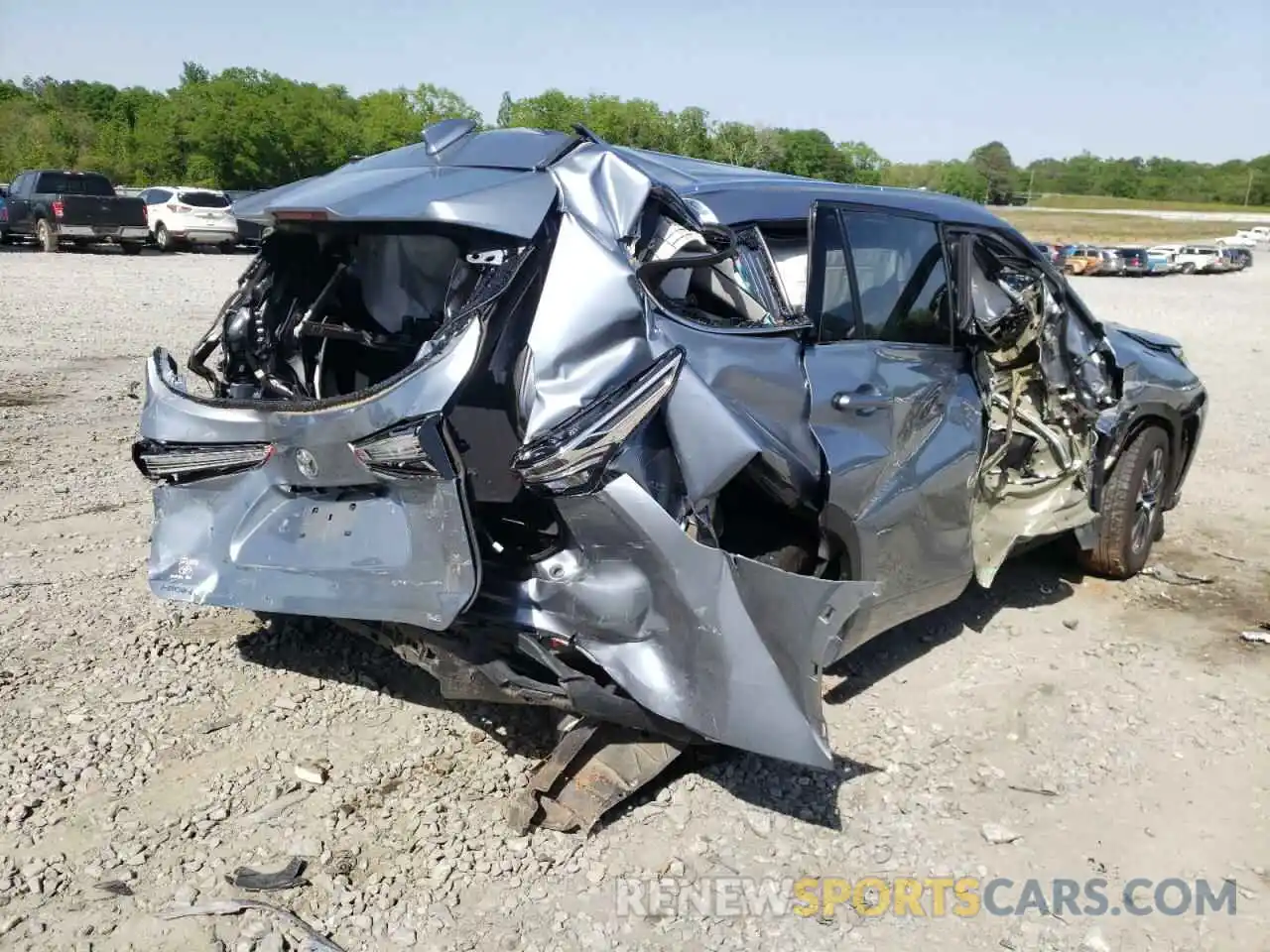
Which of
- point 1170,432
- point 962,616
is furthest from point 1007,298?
point 1170,432

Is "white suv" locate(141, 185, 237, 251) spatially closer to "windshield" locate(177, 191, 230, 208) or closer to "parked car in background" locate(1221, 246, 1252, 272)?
"windshield" locate(177, 191, 230, 208)

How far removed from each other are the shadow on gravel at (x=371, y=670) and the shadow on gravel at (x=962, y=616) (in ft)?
4.03

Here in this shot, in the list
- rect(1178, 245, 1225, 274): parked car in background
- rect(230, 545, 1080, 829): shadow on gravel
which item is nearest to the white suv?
rect(230, 545, 1080, 829): shadow on gravel

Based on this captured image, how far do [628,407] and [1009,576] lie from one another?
3577 millimetres

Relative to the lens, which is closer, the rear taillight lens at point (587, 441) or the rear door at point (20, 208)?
the rear taillight lens at point (587, 441)

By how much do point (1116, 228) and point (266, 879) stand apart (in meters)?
71.5

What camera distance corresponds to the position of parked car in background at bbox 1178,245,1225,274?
35812 millimetres

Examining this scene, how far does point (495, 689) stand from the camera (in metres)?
3.22

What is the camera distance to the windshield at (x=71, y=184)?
75.8 ft

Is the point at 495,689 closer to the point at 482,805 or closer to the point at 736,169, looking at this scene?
the point at 482,805

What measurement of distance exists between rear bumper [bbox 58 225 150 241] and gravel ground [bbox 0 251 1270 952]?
19.5m

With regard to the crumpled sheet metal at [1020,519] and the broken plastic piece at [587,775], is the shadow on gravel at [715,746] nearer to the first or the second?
the broken plastic piece at [587,775]

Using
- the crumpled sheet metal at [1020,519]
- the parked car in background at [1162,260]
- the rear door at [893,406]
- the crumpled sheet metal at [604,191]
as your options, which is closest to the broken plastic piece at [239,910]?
the rear door at [893,406]

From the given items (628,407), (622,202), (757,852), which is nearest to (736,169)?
(622,202)
